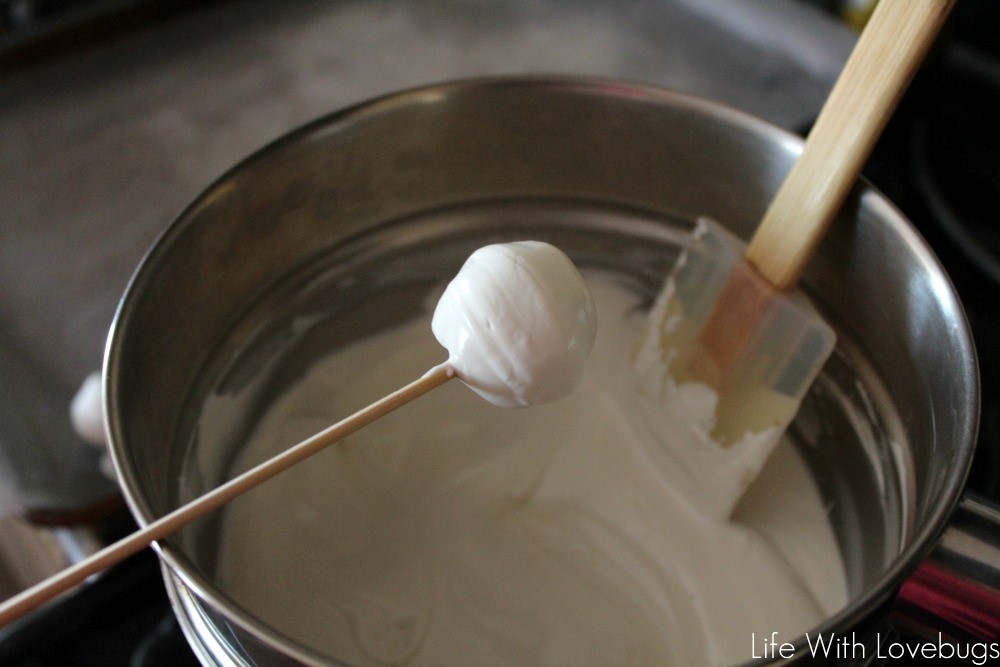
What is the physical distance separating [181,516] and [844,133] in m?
0.57

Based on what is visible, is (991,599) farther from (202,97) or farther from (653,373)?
(202,97)

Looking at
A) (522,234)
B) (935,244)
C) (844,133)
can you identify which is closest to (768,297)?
(844,133)

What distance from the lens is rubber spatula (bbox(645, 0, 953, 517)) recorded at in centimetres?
66

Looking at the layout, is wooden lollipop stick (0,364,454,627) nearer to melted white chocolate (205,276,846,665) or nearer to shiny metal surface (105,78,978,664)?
shiny metal surface (105,78,978,664)

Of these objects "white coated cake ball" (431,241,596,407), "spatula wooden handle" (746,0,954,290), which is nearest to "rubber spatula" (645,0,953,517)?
"spatula wooden handle" (746,0,954,290)

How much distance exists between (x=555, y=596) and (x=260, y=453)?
0.32 meters

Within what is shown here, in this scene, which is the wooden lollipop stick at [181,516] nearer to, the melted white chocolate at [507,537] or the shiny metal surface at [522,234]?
the shiny metal surface at [522,234]

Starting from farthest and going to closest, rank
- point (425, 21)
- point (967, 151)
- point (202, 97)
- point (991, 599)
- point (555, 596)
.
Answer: point (425, 21) → point (202, 97) → point (967, 151) → point (555, 596) → point (991, 599)

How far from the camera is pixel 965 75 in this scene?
3.97ft

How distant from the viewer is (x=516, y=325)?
1.86ft

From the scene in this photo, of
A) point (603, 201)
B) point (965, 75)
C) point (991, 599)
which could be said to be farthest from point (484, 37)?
point (991, 599)

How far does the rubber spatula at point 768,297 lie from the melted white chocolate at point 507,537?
5 centimetres

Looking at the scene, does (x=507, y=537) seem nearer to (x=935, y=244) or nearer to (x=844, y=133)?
(x=844, y=133)

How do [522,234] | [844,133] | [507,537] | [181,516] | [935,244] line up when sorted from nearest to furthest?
[181,516] → [844,133] → [507,537] → [522,234] → [935,244]
